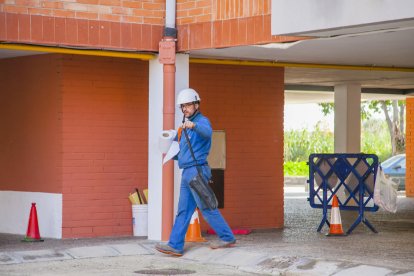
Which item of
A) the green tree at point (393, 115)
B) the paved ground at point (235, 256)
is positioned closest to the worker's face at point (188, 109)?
the paved ground at point (235, 256)

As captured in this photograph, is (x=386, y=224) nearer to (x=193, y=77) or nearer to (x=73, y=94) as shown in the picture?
(x=193, y=77)

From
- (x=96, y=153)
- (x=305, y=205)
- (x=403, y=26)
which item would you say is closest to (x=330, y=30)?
(x=403, y=26)

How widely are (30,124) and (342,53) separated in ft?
15.7

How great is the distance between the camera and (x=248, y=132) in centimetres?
1653

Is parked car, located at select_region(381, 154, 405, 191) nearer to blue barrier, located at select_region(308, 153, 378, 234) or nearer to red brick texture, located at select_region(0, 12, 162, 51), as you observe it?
blue barrier, located at select_region(308, 153, 378, 234)

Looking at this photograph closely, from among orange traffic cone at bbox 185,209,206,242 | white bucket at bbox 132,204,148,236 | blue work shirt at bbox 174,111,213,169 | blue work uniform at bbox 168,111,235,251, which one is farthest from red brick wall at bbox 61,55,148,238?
blue work shirt at bbox 174,111,213,169

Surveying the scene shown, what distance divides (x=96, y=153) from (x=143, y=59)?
1.57 metres

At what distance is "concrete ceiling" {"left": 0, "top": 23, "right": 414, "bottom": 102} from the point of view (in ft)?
42.1

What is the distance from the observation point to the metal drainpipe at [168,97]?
543 inches

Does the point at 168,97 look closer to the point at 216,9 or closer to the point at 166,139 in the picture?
the point at 166,139

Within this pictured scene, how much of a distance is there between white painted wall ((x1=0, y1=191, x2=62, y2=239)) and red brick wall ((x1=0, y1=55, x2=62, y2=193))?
0.11 m

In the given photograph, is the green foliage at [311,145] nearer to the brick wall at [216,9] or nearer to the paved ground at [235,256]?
the paved ground at [235,256]

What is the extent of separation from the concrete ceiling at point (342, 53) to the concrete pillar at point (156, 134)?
16.7 inches

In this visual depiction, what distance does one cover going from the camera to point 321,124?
157ft
